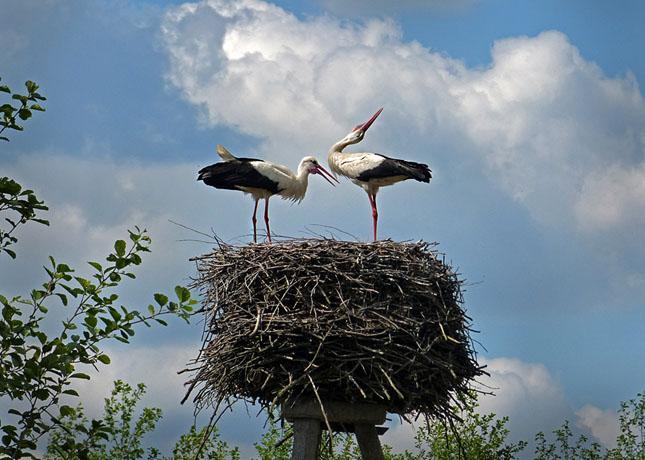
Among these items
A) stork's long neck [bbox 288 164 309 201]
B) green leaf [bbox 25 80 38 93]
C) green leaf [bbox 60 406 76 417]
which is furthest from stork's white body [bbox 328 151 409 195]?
green leaf [bbox 60 406 76 417]

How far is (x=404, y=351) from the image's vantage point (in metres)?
7.70

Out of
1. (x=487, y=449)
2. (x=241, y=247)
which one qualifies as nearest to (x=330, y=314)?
(x=241, y=247)

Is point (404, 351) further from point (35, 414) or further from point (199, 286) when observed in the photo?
point (35, 414)

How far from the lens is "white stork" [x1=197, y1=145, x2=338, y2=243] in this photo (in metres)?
11.7

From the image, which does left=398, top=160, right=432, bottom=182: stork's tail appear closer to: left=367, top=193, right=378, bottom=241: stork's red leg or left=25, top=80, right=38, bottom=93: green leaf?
left=367, top=193, right=378, bottom=241: stork's red leg

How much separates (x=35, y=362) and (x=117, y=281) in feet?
2.30

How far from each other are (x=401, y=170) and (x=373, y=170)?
35 centimetres

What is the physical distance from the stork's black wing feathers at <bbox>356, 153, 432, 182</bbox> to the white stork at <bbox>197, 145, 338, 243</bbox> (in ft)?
3.66

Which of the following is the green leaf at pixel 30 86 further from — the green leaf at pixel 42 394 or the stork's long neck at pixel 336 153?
the stork's long neck at pixel 336 153

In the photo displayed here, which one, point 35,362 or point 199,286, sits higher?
point 199,286

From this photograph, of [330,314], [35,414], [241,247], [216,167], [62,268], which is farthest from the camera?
[216,167]

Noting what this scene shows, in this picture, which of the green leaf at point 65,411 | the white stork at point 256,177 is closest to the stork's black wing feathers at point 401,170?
the white stork at point 256,177

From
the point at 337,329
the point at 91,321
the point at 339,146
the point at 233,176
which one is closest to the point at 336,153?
the point at 339,146

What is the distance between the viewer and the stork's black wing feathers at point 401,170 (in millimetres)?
11073
